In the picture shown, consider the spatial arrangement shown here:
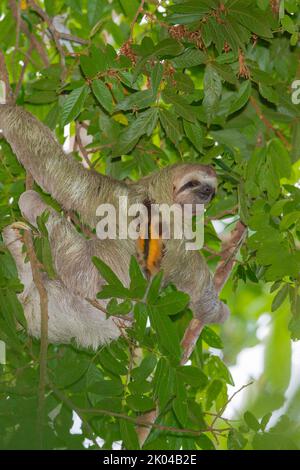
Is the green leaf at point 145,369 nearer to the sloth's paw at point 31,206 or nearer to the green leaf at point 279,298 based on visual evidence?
the green leaf at point 279,298

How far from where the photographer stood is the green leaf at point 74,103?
5949 mm

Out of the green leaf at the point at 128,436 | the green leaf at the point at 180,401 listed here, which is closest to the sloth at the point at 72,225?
the green leaf at the point at 128,436

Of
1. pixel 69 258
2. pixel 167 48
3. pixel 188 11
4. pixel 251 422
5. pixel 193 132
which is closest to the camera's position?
pixel 167 48

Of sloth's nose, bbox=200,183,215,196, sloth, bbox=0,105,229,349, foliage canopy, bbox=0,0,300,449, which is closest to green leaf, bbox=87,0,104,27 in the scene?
foliage canopy, bbox=0,0,300,449

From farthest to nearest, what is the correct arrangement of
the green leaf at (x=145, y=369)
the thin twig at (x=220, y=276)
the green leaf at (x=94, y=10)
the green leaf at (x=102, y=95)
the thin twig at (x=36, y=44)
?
1. the thin twig at (x=36, y=44)
2. the green leaf at (x=94, y=10)
3. the thin twig at (x=220, y=276)
4. the green leaf at (x=102, y=95)
5. the green leaf at (x=145, y=369)

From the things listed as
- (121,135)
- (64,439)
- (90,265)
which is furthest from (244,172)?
(64,439)

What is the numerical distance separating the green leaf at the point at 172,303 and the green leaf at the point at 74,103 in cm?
168

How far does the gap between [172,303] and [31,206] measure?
1.71 m

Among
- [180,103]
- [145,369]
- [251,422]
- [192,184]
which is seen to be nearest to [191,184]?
[192,184]

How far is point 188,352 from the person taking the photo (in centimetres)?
657

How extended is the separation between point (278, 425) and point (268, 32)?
2.88 metres

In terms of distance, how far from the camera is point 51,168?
6.56 m

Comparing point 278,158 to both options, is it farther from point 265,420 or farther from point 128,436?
point 128,436

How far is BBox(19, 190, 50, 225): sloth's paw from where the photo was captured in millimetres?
6254
